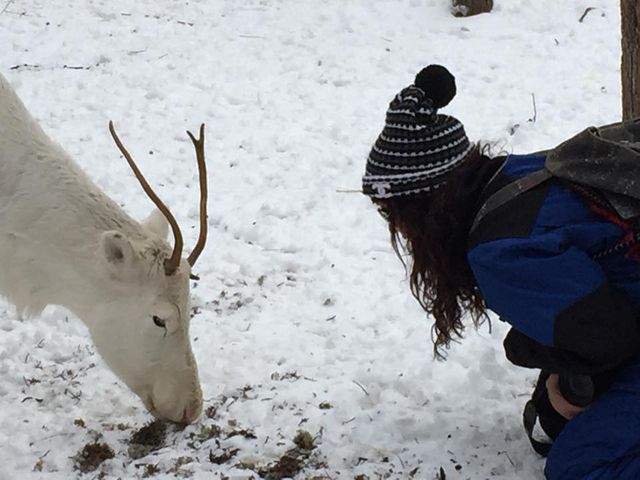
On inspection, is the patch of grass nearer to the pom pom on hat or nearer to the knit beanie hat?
the knit beanie hat

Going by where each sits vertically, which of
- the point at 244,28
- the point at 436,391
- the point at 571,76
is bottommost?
the point at 244,28

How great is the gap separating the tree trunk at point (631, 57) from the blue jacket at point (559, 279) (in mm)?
1936

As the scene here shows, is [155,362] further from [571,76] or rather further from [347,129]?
[571,76]

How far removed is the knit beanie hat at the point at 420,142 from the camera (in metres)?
2.92

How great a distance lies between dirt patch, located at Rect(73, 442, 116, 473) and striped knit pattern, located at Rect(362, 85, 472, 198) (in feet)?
6.00

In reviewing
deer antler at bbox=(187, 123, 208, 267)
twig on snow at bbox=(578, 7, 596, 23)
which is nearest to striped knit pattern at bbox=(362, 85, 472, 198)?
deer antler at bbox=(187, 123, 208, 267)

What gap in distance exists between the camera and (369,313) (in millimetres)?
5062

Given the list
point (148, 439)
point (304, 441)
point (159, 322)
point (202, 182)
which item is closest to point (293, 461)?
point (304, 441)

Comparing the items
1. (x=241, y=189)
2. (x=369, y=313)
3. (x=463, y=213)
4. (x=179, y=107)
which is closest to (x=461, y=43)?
(x=179, y=107)

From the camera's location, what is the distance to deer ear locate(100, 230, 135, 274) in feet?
11.5

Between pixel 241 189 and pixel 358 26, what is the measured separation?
4.38 m

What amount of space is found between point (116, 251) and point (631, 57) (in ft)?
9.23

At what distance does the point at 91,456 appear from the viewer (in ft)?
12.5

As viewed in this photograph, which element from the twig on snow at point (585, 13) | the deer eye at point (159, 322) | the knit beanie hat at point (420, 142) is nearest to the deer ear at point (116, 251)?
the deer eye at point (159, 322)
